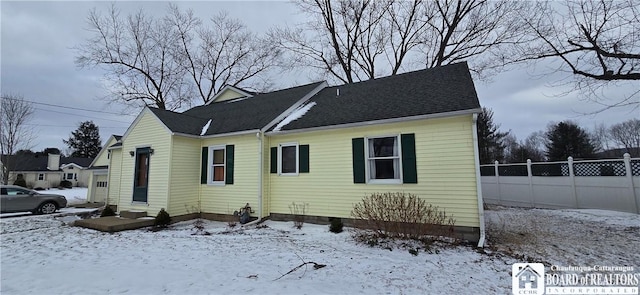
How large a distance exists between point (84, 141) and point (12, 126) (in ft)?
92.7

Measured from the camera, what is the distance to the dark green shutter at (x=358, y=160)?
8.17 metres

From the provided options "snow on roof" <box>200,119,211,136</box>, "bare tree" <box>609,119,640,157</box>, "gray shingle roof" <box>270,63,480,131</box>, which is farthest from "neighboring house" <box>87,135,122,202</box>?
"bare tree" <box>609,119,640,157</box>

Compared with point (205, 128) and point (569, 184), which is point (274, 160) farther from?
point (569, 184)

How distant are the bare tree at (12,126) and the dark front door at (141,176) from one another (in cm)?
2153

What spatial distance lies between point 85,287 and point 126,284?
1.86ft

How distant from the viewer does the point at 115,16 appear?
66.7 feet

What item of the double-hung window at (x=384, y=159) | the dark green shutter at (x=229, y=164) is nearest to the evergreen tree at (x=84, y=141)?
the dark green shutter at (x=229, y=164)

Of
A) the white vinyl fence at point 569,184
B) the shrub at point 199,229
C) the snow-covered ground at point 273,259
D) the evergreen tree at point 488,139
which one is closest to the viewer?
the snow-covered ground at point 273,259

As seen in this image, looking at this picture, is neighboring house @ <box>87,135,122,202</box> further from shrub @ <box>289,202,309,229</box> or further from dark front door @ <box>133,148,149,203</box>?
shrub @ <box>289,202,309,229</box>

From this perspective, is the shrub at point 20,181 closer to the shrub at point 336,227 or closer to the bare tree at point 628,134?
the shrub at point 336,227

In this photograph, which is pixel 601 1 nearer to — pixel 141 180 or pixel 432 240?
pixel 432 240

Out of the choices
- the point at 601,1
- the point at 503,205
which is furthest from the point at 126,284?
the point at 503,205

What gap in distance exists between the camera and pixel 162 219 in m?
9.45

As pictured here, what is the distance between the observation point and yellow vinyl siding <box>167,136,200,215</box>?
10023 mm
